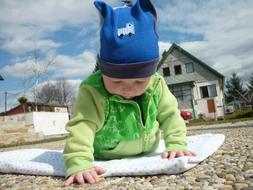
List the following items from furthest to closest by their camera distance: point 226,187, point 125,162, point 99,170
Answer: point 125,162 → point 99,170 → point 226,187

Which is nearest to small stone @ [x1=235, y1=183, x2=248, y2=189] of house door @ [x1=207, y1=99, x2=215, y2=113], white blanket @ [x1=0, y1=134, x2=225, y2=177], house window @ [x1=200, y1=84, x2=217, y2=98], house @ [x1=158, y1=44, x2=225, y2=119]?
white blanket @ [x1=0, y1=134, x2=225, y2=177]

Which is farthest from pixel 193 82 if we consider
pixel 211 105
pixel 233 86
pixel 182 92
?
pixel 233 86

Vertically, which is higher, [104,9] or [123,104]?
[104,9]

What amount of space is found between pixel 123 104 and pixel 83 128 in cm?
37

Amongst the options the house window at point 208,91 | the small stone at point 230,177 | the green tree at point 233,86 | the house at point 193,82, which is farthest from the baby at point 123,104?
the green tree at point 233,86

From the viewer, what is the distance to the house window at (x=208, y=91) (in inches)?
1163

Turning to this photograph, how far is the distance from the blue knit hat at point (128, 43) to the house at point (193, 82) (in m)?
26.6

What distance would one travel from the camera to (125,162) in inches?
107

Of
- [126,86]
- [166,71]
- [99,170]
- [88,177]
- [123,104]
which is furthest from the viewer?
[166,71]

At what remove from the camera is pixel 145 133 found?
2.90 metres

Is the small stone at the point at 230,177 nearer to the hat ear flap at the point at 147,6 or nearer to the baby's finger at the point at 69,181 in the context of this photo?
the baby's finger at the point at 69,181

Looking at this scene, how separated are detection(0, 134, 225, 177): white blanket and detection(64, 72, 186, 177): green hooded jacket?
0.14 meters

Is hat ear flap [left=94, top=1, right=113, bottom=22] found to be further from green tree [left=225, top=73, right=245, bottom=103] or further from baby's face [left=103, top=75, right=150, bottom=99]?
green tree [left=225, top=73, right=245, bottom=103]

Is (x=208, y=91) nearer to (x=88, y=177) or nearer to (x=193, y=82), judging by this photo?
(x=193, y=82)
